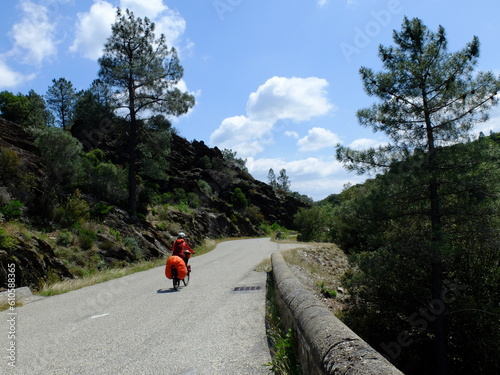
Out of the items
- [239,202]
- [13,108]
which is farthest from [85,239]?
[239,202]

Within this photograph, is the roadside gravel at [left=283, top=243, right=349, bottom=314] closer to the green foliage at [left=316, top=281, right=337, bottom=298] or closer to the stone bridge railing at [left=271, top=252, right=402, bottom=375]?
the green foliage at [left=316, top=281, right=337, bottom=298]

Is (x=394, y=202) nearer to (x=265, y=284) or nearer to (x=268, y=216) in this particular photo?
(x=265, y=284)

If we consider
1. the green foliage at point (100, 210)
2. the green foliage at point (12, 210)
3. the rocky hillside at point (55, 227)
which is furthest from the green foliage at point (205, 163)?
the green foliage at point (12, 210)

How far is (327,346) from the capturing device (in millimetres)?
3285

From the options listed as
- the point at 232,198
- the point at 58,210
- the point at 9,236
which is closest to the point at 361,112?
the point at 9,236

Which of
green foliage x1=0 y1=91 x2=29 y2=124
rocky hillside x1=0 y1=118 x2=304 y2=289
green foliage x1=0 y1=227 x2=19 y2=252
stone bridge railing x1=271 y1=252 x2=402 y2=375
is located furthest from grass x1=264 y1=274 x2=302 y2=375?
green foliage x1=0 y1=91 x2=29 y2=124

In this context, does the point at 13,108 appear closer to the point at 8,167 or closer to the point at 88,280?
the point at 8,167

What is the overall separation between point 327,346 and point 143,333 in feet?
12.8

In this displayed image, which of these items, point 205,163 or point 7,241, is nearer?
point 7,241

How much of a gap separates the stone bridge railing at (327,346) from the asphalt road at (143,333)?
77cm

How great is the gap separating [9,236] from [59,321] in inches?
242

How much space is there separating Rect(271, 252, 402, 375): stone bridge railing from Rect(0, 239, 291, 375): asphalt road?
77cm

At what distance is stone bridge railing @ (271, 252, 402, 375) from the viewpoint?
2764 millimetres

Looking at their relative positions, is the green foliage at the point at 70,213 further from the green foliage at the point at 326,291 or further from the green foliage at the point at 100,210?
the green foliage at the point at 326,291
